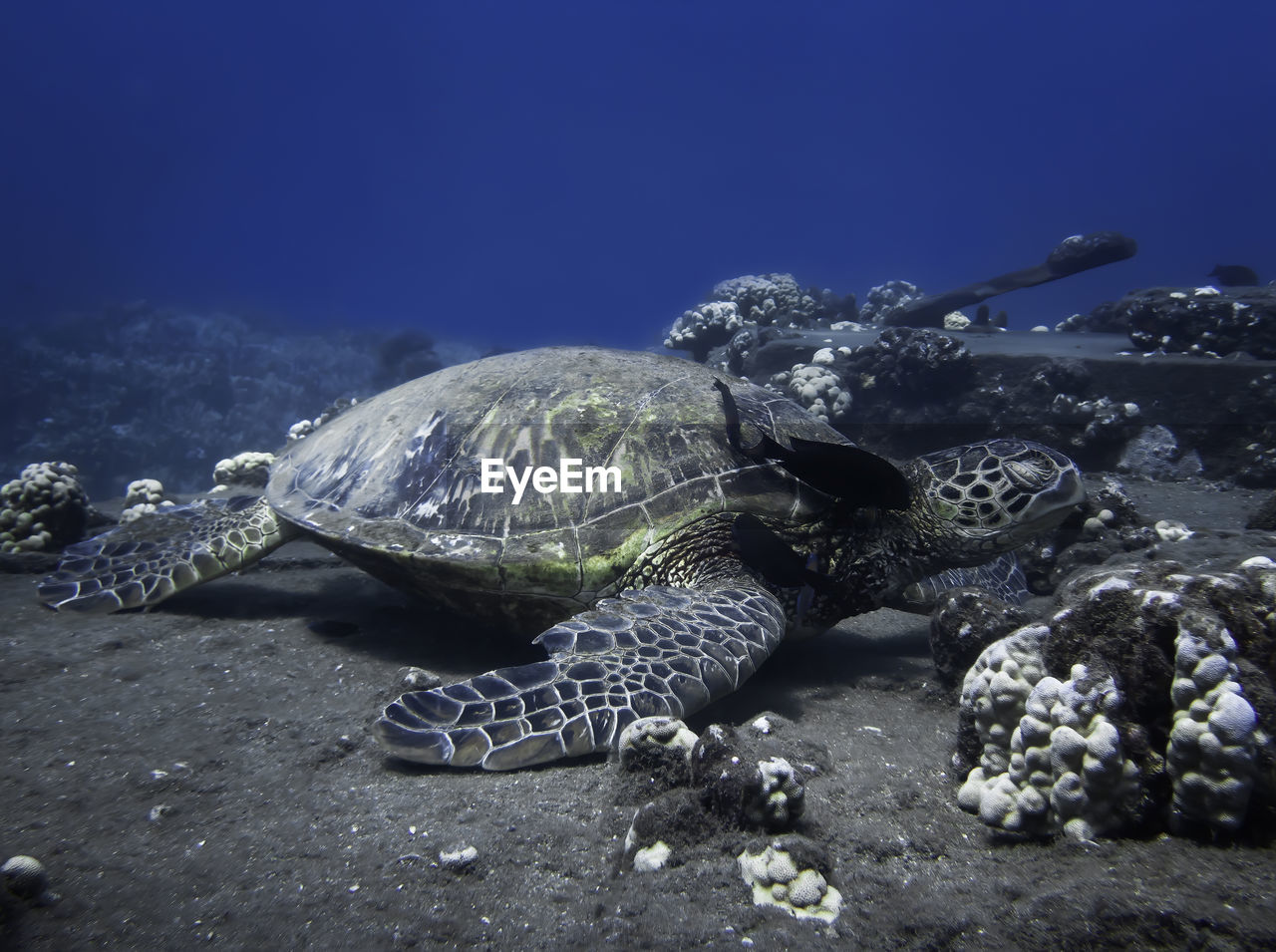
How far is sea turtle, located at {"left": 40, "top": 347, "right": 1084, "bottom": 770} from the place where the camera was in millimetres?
2910

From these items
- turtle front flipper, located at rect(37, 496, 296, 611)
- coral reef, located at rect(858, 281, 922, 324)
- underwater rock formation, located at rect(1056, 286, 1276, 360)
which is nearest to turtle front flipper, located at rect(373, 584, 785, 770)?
turtle front flipper, located at rect(37, 496, 296, 611)

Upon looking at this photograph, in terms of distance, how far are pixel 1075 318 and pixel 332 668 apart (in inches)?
690

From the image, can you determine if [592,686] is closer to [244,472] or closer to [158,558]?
[158,558]

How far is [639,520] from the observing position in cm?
334

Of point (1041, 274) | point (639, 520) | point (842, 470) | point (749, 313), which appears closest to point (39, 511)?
point (639, 520)

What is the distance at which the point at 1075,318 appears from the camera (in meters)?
14.3

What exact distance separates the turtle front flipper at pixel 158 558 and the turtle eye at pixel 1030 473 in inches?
190

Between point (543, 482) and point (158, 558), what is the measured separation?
298 centimetres

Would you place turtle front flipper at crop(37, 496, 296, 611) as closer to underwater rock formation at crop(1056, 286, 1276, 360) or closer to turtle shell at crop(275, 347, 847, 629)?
turtle shell at crop(275, 347, 847, 629)

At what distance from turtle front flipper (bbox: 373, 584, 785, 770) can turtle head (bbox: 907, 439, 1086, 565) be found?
1.19 m

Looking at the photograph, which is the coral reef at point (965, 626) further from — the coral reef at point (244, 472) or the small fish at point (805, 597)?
the coral reef at point (244, 472)

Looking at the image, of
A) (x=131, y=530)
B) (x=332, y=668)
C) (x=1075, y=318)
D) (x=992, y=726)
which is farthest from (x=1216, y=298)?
(x=131, y=530)

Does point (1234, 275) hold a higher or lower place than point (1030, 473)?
higher

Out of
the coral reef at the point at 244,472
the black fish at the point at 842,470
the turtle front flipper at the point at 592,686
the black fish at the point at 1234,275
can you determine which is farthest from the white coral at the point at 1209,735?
the black fish at the point at 1234,275
